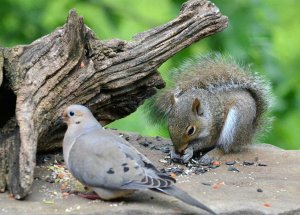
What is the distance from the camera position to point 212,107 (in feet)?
22.9

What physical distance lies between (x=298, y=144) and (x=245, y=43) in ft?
8.33

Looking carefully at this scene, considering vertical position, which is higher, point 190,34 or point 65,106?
point 190,34

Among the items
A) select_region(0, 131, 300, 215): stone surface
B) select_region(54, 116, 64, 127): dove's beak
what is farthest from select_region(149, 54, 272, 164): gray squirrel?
select_region(54, 116, 64, 127): dove's beak

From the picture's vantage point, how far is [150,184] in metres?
5.13

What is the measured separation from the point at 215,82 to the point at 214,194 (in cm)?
176

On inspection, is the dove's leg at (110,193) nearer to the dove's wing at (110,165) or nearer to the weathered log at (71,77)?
the dove's wing at (110,165)

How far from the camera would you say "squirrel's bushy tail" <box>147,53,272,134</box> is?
7156 mm

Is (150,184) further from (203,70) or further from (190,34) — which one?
(203,70)

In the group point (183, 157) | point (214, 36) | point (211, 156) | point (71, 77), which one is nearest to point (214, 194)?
point (183, 157)

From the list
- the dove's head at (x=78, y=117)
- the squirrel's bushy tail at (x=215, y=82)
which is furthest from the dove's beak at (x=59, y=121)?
the squirrel's bushy tail at (x=215, y=82)

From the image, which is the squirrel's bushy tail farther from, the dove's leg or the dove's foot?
the dove's leg

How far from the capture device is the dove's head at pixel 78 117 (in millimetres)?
5629

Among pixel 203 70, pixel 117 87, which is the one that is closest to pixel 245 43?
pixel 203 70

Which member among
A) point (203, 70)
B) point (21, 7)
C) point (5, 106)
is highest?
point (21, 7)
